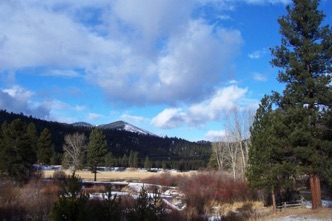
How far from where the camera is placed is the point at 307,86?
25.3 metres

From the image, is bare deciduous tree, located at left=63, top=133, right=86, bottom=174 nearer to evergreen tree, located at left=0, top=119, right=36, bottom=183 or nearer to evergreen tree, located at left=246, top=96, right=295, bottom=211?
evergreen tree, located at left=0, top=119, right=36, bottom=183

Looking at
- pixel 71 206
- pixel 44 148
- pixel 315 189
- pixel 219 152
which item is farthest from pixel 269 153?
pixel 44 148

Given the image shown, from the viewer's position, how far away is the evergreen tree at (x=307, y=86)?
946 inches

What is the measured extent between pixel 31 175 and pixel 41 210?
22306 millimetres

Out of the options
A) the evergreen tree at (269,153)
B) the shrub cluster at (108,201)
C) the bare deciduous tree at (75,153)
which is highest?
the bare deciduous tree at (75,153)

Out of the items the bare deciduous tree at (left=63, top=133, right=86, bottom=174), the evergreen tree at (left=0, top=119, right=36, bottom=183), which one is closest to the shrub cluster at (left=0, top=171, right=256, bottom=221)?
the evergreen tree at (left=0, top=119, right=36, bottom=183)

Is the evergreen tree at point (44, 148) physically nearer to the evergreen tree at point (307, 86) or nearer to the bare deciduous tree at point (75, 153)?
the bare deciduous tree at point (75, 153)

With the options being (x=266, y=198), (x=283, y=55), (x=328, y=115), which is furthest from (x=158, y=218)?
(x=266, y=198)

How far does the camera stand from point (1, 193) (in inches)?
1137

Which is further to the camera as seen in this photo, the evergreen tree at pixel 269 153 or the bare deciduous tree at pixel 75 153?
the bare deciduous tree at pixel 75 153

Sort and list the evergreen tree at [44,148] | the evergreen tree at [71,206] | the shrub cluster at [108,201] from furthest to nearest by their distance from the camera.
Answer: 1. the evergreen tree at [44,148]
2. the shrub cluster at [108,201]
3. the evergreen tree at [71,206]

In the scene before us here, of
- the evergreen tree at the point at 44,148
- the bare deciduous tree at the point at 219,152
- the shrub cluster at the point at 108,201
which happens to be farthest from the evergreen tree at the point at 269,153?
the evergreen tree at the point at 44,148

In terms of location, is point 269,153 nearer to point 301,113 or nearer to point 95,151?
point 301,113

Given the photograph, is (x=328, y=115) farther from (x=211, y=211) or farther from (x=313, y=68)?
(x=211, y=211)
